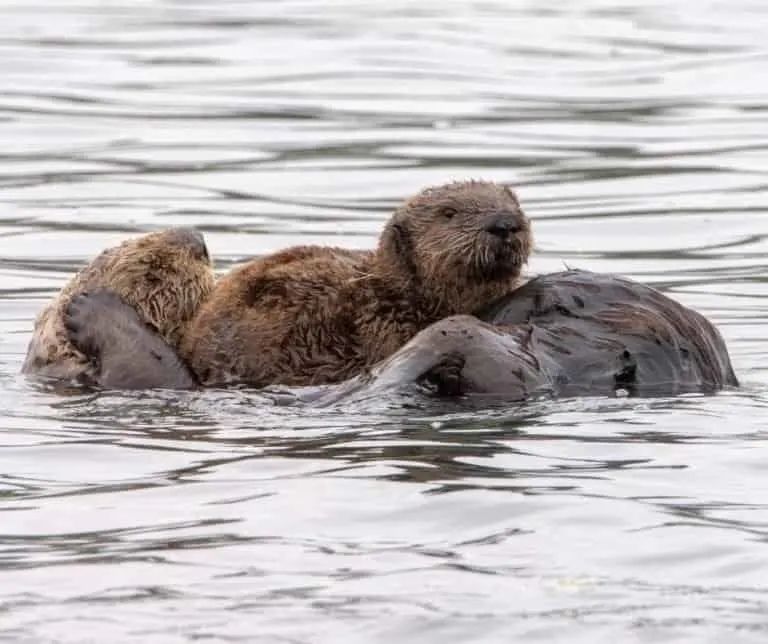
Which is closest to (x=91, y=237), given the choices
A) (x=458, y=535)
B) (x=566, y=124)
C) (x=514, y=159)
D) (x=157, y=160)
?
(x=157, y=160)

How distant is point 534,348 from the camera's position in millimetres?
6691

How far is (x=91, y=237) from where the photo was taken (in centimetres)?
1088

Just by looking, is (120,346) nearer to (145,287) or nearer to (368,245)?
(145,287)

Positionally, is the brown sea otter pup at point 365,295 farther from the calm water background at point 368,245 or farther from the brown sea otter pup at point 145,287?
the calm water background at point 368,245

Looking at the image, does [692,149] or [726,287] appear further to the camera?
[692,149]

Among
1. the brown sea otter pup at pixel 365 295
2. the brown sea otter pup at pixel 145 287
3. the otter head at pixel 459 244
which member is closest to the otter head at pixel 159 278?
the brown sea otter pup at pixel 145 287

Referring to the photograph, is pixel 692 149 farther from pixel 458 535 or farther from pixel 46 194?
pixel 458 535

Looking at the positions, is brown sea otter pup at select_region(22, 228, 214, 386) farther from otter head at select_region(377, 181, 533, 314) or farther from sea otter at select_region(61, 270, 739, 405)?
otter head at select_region(377, 181, 533, 314)

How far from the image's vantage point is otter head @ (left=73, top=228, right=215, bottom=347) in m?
7.28

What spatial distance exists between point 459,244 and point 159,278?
45.0 inches

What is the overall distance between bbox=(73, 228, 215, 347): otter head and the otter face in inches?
31.0

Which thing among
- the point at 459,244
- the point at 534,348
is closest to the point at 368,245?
the point at 459,244

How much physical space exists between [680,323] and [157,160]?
6.51m

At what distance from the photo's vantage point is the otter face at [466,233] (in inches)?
268
